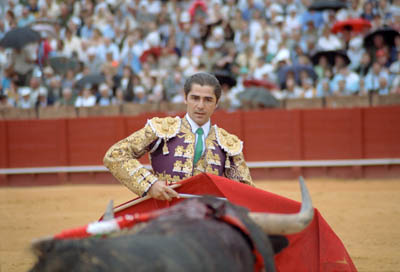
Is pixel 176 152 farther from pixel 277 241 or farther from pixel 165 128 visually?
pixel 277 241

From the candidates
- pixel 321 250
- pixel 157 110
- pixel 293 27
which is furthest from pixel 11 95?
pixel 321 250

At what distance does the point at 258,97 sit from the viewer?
767 cm

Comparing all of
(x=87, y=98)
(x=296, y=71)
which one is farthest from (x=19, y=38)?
(x=296, y=71)

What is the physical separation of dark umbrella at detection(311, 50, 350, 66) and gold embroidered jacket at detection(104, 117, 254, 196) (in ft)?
16.2

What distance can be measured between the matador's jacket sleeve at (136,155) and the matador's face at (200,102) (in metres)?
0.12

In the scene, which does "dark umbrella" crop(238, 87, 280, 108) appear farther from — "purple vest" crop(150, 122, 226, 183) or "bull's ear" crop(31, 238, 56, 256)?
"bull's ear" crop(31, 238, 56, 256)

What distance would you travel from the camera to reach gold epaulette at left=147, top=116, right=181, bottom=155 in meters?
2.91

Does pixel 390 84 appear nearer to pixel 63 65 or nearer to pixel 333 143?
pixel 333 143

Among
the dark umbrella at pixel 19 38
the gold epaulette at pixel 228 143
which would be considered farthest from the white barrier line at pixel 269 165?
the gold epaulette at pixel 228 143

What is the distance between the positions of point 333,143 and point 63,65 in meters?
4.16

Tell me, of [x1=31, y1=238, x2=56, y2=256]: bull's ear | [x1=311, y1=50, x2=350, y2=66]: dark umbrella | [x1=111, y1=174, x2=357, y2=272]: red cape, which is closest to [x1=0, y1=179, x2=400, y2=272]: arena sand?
[x1=31, y1=238, x2=56, y2=256]: bull's ear

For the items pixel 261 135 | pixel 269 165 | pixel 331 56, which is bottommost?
pixel 269 165

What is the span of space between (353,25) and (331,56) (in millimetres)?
566

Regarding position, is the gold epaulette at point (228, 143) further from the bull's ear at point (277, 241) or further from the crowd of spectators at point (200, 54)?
the crowd of spectators at point (200, 54)
